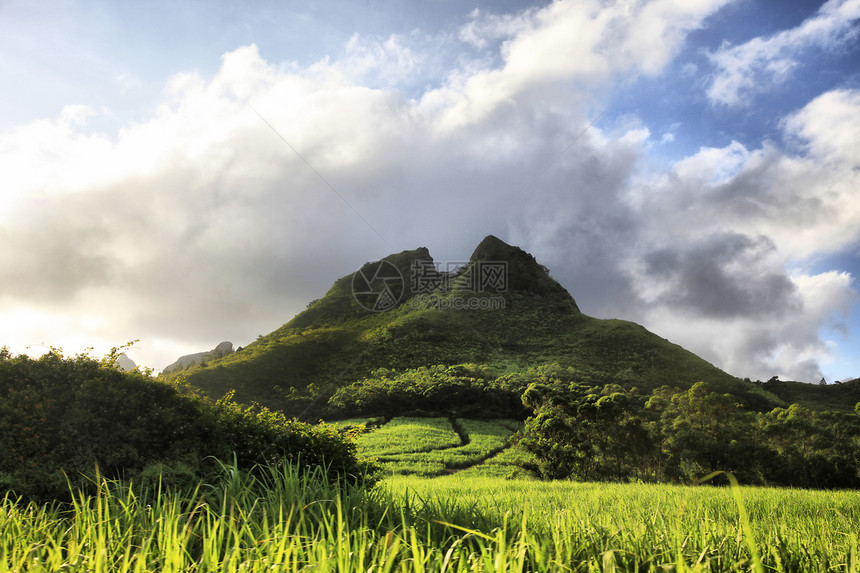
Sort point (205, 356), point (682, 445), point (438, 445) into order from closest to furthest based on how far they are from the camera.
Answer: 1. point (682, 445)
2. point (438, 445)
3. point (205, 356)

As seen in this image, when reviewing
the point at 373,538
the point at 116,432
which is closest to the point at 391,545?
the point at 373,538

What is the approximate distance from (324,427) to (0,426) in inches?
153

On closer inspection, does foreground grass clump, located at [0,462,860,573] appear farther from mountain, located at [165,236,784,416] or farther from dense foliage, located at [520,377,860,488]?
mountain, located at [165,236,784,416]

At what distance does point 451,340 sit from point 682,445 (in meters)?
37.1

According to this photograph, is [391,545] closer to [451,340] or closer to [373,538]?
[373,538]

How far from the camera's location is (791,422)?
17188mm

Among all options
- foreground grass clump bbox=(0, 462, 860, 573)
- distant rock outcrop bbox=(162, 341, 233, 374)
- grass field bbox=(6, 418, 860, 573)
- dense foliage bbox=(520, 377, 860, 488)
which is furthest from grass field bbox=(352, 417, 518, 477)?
foreground grass clump bbox=(0, 462, 860, 573)

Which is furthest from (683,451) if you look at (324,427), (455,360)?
(455,360)

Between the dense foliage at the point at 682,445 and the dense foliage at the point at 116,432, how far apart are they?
11679 millimetres

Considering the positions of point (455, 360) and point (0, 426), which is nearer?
point (0, 426)

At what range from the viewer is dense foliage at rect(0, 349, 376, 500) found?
552 centimetres

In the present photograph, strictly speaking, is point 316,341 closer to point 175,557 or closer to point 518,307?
point 518,307

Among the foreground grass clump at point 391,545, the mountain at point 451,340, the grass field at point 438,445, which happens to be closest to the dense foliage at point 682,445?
the grass field at point 438,445

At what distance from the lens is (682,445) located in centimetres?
1661
